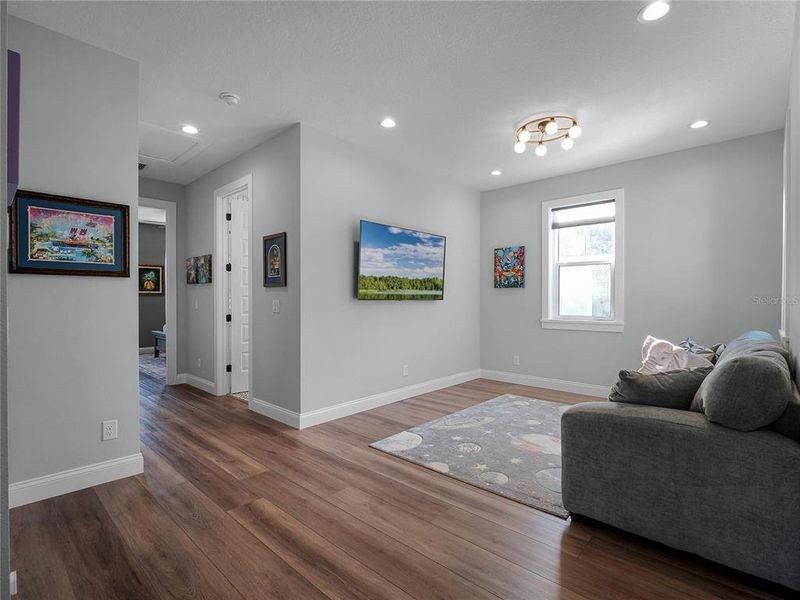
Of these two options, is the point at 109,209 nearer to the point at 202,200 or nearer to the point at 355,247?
the point at 355,247

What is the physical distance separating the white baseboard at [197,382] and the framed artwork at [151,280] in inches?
168

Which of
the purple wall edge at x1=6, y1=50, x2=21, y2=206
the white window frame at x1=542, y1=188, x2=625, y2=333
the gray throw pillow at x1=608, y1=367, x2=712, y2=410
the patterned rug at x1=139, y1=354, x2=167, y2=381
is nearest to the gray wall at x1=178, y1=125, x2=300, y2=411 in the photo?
the patterned rug at x1=139, y1=354, x2=167, y2=381

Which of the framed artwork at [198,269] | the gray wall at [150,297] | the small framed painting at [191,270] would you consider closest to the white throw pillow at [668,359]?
the framed artwork at [198,269]

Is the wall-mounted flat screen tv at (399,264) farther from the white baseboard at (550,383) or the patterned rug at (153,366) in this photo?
the patterned rug at (153,366)

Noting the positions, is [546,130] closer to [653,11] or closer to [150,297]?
[653,11]

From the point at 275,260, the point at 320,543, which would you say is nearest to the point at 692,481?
the point at 320,543

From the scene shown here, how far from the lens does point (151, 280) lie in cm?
891

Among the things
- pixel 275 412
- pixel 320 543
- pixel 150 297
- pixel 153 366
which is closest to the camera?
pixel 320 543

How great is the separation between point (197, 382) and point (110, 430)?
9.20 feet

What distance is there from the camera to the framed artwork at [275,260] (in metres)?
3.78

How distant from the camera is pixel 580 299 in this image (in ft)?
A: 16.6

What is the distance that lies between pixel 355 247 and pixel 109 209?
82.2 inches

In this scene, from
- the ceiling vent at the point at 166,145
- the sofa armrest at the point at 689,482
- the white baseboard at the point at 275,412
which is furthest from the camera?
the ceiling vent at the point at 166,145

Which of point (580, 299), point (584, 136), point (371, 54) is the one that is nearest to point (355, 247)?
point (371, 54)
